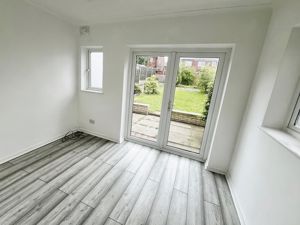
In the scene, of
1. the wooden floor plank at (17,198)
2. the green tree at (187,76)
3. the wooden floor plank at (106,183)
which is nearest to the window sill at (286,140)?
the green tree at (187,76)

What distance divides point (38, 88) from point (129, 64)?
167cm

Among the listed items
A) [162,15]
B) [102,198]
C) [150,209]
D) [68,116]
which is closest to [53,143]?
[68,116]

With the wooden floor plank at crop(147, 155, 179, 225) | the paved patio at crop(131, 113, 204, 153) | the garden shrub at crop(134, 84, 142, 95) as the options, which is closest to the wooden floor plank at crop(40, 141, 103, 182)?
the paved patio at crop(131, 113, 204, 153)

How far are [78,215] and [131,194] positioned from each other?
24.3 inches

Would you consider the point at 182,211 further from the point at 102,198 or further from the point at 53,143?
the point at 53,143

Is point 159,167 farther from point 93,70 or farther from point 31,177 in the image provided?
point 93,70

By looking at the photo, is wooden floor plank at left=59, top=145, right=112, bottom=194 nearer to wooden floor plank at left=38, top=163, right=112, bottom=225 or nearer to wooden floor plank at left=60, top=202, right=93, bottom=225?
wooden floor plank at left=38, top=163, right=112, bottom=225

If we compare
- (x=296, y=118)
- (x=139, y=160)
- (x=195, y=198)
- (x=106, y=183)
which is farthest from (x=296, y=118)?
(x=106, y=183)

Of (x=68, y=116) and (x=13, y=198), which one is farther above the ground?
(x=68, y=116)

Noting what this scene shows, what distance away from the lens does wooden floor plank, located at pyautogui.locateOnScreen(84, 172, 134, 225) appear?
145 cm

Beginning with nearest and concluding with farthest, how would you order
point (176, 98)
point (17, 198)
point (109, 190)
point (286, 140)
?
point (286, 140)
point (17, 198)
point (109, 190)
point (176, 98)

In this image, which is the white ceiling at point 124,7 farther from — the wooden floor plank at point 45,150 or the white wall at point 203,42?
the wooden floor plank at point 45,150

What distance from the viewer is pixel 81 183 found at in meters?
1.92

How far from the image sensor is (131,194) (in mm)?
1825
